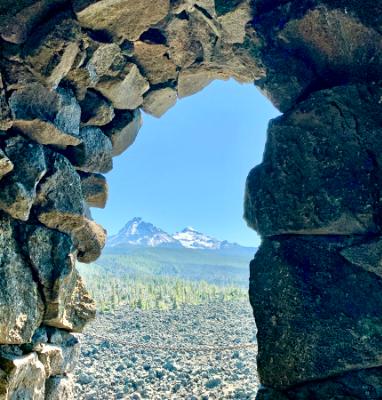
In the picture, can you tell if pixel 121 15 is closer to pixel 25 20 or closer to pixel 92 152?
pixel 25 20

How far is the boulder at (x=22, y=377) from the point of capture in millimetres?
6109

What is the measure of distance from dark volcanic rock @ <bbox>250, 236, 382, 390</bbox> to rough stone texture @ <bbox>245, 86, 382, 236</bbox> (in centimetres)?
49

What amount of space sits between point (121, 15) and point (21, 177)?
3719 mm

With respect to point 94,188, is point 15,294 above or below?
below

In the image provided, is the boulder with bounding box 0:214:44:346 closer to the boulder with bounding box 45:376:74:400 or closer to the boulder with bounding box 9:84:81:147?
the boulder with bounding box 45:376:74:400

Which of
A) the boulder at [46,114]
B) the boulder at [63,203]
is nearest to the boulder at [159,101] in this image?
the boulder at [46,114]

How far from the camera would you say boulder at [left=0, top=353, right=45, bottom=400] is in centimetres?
611

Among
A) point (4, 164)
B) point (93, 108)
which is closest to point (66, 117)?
point (93, 108)

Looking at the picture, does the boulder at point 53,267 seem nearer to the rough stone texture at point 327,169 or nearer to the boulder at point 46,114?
the boulder at point 46,114

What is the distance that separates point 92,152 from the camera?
9.15m

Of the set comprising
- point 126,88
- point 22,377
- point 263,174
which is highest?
point 126,88

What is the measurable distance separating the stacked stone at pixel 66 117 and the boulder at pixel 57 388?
0.08 ft

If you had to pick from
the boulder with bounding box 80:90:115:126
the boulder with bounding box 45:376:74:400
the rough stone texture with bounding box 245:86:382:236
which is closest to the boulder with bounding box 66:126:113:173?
the boulder with bounding box 80:90:115:126

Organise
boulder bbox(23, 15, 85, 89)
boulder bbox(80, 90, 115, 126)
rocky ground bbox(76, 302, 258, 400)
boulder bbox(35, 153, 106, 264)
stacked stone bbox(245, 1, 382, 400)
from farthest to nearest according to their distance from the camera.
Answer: rocky ground bbox(76, 302, 258, 400), boulder bbox(80, 90, 115, 126), boulder bbox(35, 153, 106, 264), stacked stone bbox(245, 1, 382, 400), boulder bbox(23, 15, 85, 89)
